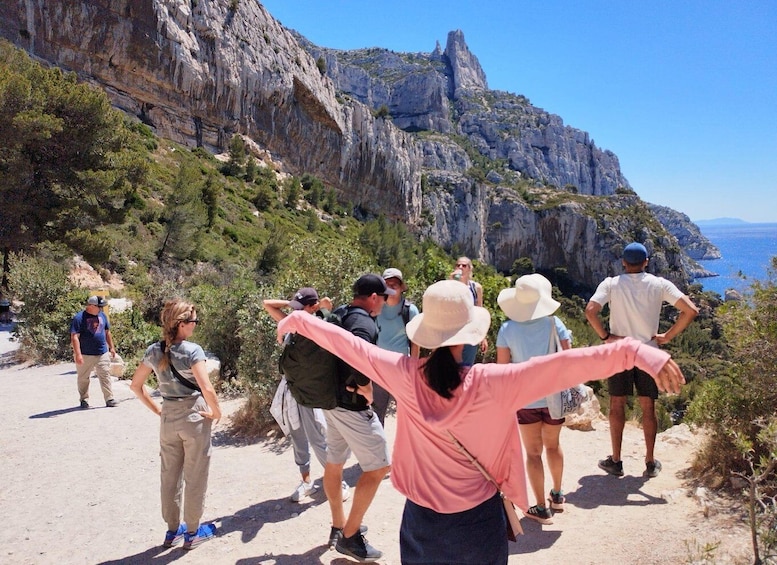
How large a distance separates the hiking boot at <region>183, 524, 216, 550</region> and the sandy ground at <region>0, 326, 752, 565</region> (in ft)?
0.15

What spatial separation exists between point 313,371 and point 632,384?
259cm

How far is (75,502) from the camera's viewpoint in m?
3.89

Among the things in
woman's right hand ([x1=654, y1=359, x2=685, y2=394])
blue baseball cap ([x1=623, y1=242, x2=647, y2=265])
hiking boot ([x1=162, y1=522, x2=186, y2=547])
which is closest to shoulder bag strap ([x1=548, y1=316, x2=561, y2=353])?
blue baseball cap ([x1=623, y1=242, x2=647, y2=265])

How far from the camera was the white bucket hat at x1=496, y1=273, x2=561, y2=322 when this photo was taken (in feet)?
9.82

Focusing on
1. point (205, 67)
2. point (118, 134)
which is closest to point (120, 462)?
point (118, 134)

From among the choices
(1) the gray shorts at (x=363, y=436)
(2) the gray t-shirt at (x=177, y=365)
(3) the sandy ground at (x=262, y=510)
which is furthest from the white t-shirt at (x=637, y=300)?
(2) the gray t-shirt at (x=177, y=365)

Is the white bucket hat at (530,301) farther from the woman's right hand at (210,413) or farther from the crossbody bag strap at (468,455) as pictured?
the woman's right hand at (210,413)

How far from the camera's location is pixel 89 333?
649 cm

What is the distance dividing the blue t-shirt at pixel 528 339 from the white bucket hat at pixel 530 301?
0.24ft

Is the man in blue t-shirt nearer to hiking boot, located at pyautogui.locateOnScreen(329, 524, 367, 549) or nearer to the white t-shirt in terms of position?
hiking boot, located at pyautogui.locateOnScreen(329, 524, 367, 549)

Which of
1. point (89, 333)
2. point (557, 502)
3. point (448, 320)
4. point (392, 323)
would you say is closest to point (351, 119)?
point (89, 333)

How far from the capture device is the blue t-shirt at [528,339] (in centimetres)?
304

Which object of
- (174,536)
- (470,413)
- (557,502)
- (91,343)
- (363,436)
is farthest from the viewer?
(91,343)

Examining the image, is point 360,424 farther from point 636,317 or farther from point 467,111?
point 467,111
